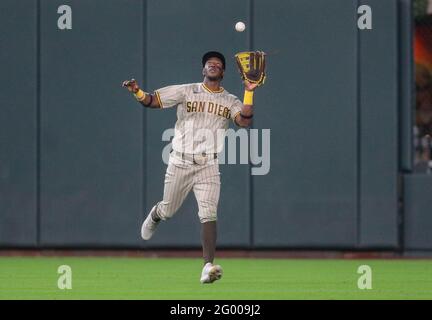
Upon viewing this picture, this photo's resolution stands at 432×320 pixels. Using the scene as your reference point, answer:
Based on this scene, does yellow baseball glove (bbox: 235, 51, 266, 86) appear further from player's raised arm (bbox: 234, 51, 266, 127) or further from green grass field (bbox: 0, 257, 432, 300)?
green grass field (bbox: 0, 257, 432, 300)

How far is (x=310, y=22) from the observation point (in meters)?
14.5

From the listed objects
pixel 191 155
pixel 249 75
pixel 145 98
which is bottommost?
pixel 191 155

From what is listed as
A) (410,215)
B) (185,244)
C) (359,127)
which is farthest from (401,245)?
(185,244)

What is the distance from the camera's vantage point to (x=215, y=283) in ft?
37.4

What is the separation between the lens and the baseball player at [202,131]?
11.4m

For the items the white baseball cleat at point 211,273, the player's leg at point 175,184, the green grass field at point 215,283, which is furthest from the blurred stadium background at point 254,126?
the white baseball cleat at point 211,273

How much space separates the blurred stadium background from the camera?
1451 centimetres

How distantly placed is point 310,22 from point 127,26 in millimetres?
2061

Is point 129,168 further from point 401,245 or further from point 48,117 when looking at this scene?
point 401,245

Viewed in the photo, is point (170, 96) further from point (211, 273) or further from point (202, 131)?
point (211, 273)

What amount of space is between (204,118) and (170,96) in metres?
0.39

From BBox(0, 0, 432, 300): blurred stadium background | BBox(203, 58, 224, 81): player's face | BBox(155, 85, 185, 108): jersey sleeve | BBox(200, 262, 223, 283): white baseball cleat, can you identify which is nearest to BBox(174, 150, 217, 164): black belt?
BBox(155, 85, 185, 108): jersey sleeve

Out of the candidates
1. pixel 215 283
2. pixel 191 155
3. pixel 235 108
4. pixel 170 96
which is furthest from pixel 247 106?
pixel 215 283

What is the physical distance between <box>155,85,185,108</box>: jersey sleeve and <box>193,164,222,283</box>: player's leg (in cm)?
68
